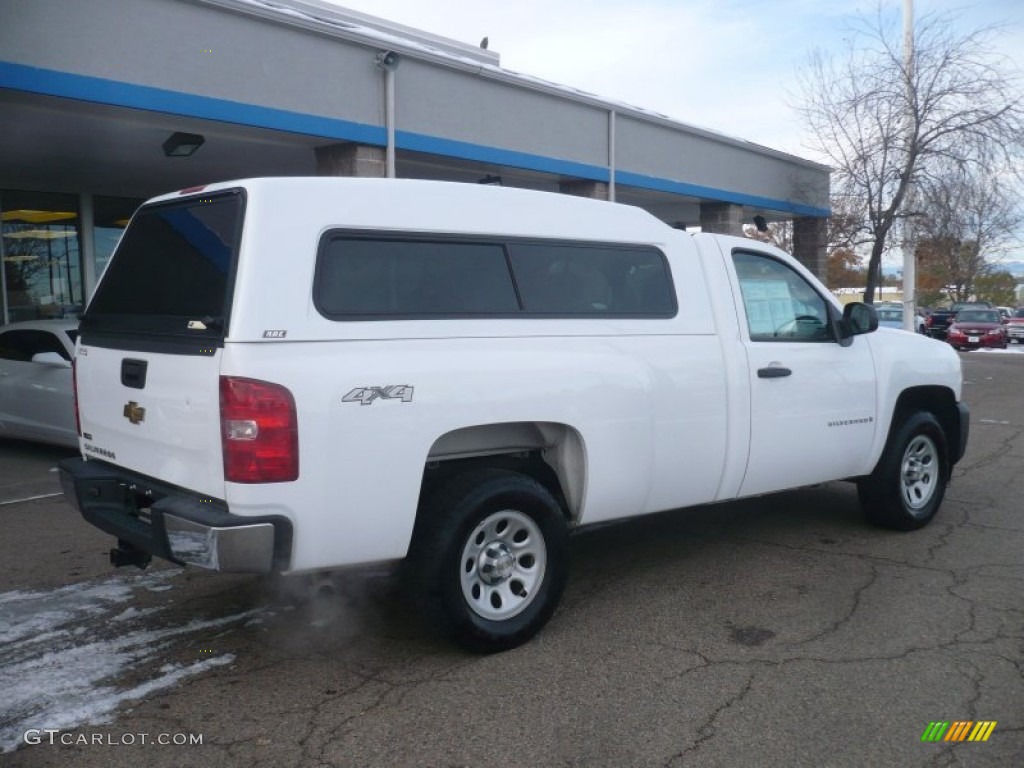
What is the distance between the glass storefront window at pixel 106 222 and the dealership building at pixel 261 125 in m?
0.03

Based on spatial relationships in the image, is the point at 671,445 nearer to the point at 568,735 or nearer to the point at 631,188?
the point at 568,735

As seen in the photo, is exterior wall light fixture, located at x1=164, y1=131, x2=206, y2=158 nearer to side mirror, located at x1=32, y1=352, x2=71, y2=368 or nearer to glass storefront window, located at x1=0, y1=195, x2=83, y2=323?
side mirror, located at x1=32, y1=352, x2=71, y2=368

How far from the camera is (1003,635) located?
4.79m

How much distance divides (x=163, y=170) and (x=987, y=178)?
1539 cm

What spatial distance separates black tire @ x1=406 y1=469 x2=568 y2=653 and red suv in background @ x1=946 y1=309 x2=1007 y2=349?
32702 mm

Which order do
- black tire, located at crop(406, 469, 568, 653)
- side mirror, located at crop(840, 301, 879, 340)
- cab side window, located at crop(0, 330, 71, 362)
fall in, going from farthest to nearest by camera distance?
cab side window, located at crop(0, 330, 71, 362) → side mirror, located at crop(840, 301, 879, 340) → black tire, located at crop(406, 469, 568, 653)

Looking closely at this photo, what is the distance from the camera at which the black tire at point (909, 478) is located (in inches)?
261

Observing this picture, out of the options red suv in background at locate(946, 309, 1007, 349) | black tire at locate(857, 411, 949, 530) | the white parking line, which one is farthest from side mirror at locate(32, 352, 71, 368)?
red suv in background at locate(946, 309, 1007, 349)

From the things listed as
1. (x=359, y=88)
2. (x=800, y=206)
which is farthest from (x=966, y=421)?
(x=800, y=206)

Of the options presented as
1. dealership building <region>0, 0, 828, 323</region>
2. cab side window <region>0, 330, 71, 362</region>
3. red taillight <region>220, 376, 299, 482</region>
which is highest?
dealership building <region>0, 0, 828, 323</region>

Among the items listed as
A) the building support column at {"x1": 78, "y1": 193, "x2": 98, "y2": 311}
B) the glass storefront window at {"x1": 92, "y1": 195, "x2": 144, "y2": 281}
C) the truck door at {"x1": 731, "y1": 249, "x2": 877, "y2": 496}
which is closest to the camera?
the truck door at {"x1": 731, "y1": 249, "x2": 877, "y2": 496}

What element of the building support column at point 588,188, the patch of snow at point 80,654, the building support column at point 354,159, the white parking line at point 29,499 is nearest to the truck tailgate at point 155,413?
the patch of snow at point 80,654

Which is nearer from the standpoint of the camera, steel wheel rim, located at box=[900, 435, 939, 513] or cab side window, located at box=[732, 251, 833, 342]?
cab side window, located at box=[732, 251, 833, 342]

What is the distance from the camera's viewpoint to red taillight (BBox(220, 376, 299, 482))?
A: 377 centimetres
